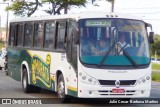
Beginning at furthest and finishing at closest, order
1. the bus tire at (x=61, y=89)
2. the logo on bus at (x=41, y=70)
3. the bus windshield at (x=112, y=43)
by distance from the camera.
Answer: the logo on bus at (x=41, y=70), the bus tire at (x=61, y=89), the bus windshield at (x=112, y=43)

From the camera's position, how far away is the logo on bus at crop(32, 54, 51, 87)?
15.8m

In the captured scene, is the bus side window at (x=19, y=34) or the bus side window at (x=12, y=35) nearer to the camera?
the bus side window at (x=19, y=34)

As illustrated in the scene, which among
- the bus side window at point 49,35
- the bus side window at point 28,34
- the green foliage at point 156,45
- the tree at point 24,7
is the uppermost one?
the bus side window at point 49,35

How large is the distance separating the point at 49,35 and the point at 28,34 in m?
2.38

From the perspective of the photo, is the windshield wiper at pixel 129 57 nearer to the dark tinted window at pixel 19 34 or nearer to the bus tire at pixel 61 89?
the bus tire at pixel 61 89

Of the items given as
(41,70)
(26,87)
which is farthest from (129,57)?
(26,87)

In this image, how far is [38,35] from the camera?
16953 millimetres

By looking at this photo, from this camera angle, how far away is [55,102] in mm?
14641

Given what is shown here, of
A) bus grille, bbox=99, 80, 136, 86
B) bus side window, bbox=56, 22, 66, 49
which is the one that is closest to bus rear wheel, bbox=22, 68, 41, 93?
bus side window, bbox=56, 22, 66, 49

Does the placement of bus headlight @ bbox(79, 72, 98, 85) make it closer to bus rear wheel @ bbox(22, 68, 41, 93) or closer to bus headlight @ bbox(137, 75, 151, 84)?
bus headlight @ bbox(137, 75, 151, 84)

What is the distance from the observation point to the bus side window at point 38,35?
16656mm

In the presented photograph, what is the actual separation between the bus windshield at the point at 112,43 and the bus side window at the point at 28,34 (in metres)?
4.65

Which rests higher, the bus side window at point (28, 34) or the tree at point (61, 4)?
the bus side window at point (28, 34)

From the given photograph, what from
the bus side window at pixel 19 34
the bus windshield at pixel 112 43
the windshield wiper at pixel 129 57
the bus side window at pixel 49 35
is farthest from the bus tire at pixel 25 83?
the windshield wiper at pixel 129 57
